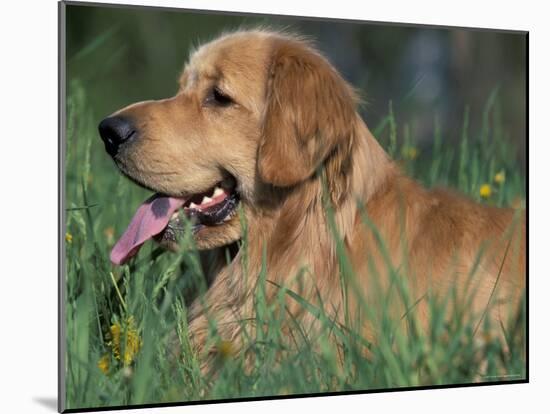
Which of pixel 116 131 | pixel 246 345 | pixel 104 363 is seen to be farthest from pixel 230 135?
pixel 104 363

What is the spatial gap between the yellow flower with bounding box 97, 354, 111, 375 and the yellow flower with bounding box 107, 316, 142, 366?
3cm

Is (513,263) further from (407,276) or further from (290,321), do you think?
(290,321)

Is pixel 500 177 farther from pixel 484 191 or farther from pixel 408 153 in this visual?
pixel 408 153

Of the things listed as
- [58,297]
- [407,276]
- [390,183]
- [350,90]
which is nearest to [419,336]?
[407,276]

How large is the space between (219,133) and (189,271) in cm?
69

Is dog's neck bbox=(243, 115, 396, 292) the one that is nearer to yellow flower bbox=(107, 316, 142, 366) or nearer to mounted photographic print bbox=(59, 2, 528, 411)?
mounted photographic print bbox=(59, 2, 528, 411)

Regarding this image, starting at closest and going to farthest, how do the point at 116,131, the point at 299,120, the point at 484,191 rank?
the point at 299,120, the point at 116,131, the point at 484,191

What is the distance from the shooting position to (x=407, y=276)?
4.54 meters

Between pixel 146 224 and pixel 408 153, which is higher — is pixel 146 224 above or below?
below

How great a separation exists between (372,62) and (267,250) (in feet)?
4.81

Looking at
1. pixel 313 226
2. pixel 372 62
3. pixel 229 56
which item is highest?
pixel 372 62

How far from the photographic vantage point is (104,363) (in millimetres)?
4430

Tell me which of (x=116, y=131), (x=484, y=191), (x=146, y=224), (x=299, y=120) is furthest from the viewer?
(x=484, y=191)

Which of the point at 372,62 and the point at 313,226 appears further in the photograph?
the point at 372,62
